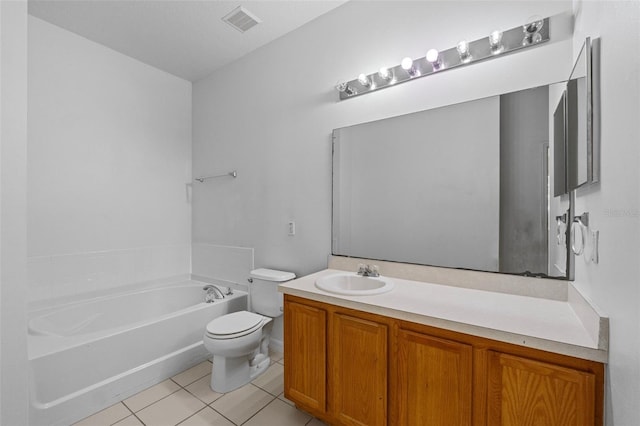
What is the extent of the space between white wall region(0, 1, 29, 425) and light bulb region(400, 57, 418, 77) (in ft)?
6.70

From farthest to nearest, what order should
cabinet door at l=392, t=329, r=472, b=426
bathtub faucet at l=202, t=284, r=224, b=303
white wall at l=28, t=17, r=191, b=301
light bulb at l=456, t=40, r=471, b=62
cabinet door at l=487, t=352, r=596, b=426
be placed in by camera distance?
bathtub faucet at l=202, t=284, r=224, b=303, white wall at l=28, t=17, r=191, b=301, light bulb at l=456, t=40, r=471, b=62, cabinet door at l=392, t=329, r=472, b=426, cabinet door at l=487, t=352, r=596, b=426

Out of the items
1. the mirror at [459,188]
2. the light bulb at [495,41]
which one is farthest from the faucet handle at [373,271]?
the light bulb at [495,41]

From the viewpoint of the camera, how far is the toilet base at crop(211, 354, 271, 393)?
199 centimetres

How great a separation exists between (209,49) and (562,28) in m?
2.68

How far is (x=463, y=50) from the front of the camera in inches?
62.9

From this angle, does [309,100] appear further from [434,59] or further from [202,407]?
[202,407]

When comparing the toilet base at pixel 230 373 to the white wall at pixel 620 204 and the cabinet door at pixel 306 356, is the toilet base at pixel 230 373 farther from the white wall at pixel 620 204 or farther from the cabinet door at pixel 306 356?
the white wall at pixel 620 204

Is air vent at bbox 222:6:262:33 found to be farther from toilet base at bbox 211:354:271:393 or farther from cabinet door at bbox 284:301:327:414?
toilet base at bbox 211:354:271:393

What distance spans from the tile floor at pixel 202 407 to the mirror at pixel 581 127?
5.92 ft

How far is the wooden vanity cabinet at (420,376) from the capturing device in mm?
973

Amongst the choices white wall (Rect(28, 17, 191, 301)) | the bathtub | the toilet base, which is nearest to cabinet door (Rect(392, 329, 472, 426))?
the toilet base

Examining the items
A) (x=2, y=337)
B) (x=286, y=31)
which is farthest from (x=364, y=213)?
(x=2, y=337)

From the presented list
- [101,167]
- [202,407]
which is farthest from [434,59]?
[101,167]

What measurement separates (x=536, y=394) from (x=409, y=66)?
1746 mm
